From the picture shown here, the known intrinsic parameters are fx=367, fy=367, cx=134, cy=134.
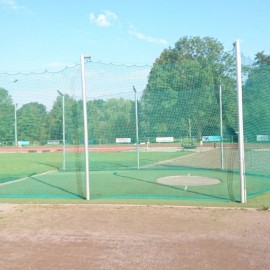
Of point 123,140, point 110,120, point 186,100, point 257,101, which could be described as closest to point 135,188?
point 110,120

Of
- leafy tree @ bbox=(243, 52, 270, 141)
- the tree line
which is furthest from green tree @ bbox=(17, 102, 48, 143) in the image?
leafy tree @ bbox=(243, 52, 270, 141)

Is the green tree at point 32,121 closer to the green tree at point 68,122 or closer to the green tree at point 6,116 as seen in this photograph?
the green tree at point 6,116

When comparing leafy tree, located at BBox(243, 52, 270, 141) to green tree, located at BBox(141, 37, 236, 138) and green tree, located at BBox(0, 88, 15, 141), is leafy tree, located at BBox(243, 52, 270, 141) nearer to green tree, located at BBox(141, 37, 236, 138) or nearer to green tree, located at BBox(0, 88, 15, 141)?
green tree, located at BBox(141, 37, 236, 138)

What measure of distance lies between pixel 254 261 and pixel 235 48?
16.6 ft

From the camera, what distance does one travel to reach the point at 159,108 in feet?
45.8

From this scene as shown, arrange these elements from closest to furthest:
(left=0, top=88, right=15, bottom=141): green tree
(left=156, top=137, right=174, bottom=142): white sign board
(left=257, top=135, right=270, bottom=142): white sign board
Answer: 1. (left=0, top=88, right=15, bottom=141): green tree
2. (left=257, top=135, right=270, bottom=142): white sign board
3. (left=156, top=137, right=174, bottom=142): white sign board

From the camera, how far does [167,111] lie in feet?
45.4

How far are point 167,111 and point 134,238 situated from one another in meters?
8.84

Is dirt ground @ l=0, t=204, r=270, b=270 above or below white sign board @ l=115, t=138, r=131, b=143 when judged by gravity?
below

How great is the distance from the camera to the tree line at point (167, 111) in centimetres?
1242

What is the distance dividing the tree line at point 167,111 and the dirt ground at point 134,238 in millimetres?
5839

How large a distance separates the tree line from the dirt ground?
19.2 ft

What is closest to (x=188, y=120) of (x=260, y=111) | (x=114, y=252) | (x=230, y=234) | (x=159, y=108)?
(x=159, y=108)

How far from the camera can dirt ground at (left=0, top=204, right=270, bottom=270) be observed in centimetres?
443
